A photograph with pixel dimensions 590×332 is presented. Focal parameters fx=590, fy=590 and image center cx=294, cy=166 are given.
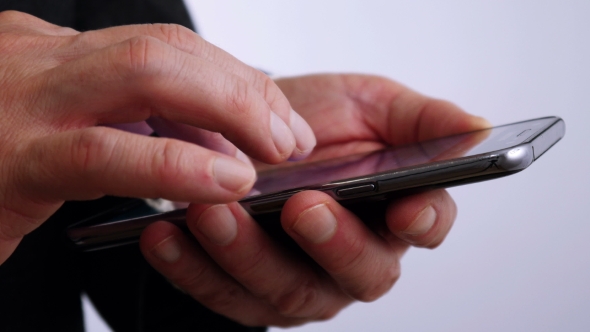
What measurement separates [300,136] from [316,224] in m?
0.09

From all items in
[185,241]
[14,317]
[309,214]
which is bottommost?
[14,317]

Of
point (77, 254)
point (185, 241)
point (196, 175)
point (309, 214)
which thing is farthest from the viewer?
point (77, 254)

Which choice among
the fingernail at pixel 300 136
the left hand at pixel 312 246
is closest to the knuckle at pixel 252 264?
the left hand at pixel 312 246

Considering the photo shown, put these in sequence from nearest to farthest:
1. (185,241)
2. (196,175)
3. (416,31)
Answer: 1. (196,175)
2. (185,241)
3. (416,31)

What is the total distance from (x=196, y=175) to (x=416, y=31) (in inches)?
57.5

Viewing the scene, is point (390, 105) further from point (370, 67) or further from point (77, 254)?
point (370, 67)

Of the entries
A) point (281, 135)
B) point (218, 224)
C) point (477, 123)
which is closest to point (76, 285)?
point (218, 224)

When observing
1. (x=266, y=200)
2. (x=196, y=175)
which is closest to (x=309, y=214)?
(x=266, y=200)

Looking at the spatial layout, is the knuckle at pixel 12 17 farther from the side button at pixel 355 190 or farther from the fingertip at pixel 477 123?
the fingertip at pixel 477 123

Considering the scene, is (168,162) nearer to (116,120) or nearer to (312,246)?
(116,120)

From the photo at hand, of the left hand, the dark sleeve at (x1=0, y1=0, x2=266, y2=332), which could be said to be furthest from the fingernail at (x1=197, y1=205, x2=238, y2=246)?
the dark sleeve at (x1=0, y1=0, x2=266, y2=332)

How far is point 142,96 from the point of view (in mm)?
447

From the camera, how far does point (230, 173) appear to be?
1.30 feet

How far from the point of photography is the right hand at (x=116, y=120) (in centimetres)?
40
